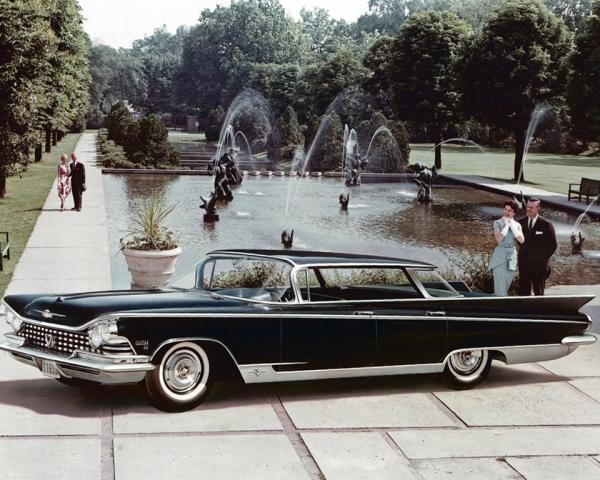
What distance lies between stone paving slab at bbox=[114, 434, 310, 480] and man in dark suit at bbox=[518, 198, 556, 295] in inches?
262

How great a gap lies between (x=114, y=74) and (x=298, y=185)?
349ft

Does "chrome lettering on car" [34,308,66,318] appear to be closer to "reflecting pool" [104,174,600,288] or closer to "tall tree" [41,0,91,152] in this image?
"reflecting pool" [104,174,600,288]

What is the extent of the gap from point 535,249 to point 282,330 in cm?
593

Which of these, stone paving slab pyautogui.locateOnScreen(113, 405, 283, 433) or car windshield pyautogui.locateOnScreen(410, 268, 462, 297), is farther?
car windshield pyautogui.locateOnScreen(410, 268, 462, 297)

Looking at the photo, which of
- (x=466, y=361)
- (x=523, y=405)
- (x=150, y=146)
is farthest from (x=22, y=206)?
(x=523, y=405)

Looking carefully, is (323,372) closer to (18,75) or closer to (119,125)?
(18,75)

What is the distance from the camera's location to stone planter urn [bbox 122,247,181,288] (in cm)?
1466

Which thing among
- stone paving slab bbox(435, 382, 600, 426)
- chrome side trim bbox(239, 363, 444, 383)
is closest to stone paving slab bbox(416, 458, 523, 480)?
stone paving slab bbox(435, 382, 600, 426)

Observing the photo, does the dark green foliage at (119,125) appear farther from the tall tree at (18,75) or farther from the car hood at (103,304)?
the car hood at (103,304)

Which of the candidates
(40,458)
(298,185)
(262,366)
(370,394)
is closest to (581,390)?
(370,394)

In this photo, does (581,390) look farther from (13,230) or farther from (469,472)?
(13,230)

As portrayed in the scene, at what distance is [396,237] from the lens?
989 inches

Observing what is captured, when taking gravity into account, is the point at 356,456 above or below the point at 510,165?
above

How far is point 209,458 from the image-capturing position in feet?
23.9
